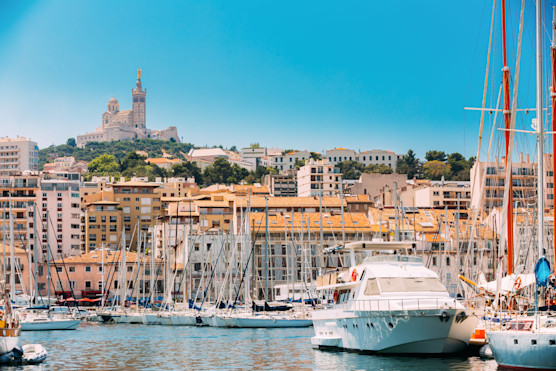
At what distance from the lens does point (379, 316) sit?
116 ft

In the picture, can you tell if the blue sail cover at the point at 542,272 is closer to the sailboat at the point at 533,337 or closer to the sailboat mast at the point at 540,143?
the sailboat at the point at 533,337

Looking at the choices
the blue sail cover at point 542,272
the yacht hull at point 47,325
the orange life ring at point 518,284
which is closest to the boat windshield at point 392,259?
the orange life ring at point 518,284

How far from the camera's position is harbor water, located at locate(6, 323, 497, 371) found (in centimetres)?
3482

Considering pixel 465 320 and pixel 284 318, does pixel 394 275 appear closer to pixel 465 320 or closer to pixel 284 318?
pixel 465 320

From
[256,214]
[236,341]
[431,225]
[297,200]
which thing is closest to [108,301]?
[256,214]

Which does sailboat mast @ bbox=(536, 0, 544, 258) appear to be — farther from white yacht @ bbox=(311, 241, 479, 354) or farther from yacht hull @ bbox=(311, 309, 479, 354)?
white yacht @ bbox=(311, 241, 479, 354)

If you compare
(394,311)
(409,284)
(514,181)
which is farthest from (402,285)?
(514,181)

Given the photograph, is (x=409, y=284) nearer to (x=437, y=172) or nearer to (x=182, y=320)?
(x=182, y=320)

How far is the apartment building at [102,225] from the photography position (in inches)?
5182

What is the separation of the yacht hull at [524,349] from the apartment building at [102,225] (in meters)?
106

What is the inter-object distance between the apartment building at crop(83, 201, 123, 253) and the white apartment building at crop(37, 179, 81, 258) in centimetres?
258

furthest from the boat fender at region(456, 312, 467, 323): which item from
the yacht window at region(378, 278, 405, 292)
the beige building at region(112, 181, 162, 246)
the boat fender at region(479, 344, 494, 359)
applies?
the beige building at region(112, 181, 162, 246)

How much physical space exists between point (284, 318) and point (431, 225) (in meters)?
41.3

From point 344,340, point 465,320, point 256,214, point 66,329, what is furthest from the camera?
point 256,214
